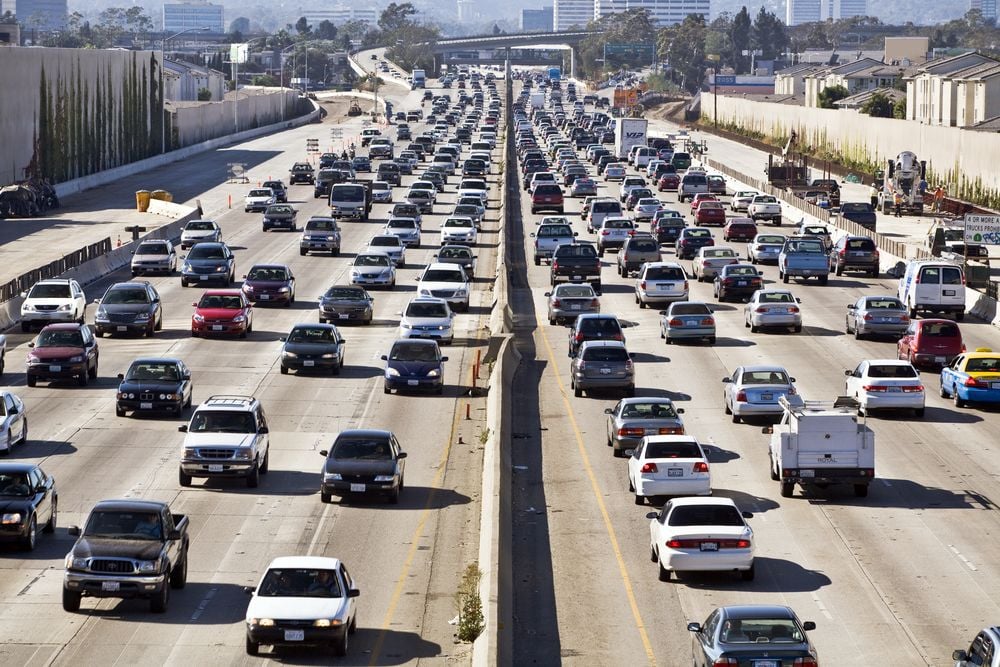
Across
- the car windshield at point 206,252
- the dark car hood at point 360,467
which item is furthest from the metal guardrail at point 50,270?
the dark car hood at point 360,467

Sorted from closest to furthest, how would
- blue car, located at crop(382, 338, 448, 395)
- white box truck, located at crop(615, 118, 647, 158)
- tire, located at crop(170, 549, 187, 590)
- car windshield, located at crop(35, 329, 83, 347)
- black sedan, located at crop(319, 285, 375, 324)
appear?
tire, located at crop(170, 549, 187, 590) < blue car, located at crop(382, 338, 448, 395) < car windshield, located at crop(35, 329, 83, 347) < black sedan, located at crop(319, 285, 375, 324) < white box truck, located at crop(615, 118, 647, 158)

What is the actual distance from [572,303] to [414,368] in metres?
13.7

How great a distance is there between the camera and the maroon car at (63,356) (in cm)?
4419

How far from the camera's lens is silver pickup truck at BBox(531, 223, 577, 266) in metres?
74.6

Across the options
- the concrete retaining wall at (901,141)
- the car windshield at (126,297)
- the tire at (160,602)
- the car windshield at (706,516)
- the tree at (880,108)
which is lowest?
the tire at (160,602)

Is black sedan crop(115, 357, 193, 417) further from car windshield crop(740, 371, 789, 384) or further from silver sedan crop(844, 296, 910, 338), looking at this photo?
silver sedan crop(844, 296, 910, 338)

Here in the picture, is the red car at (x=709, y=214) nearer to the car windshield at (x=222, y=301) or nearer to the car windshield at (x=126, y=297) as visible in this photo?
the car windshield at (x=222, y=301)

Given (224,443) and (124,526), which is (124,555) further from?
(224,443)

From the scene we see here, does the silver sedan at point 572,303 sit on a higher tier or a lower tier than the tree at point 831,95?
lower

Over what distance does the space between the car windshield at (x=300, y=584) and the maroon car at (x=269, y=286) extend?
1514 inches

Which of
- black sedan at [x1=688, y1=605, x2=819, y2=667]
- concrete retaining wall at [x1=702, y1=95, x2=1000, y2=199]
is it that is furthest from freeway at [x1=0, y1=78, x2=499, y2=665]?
concrete retaining wall at [x1=702, y1=95, x2=1000, y2=199]

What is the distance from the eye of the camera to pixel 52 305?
178ft

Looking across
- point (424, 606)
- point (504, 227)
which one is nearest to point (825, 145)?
point (504, 227)

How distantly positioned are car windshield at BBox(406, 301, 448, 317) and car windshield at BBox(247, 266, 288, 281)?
358 inches
